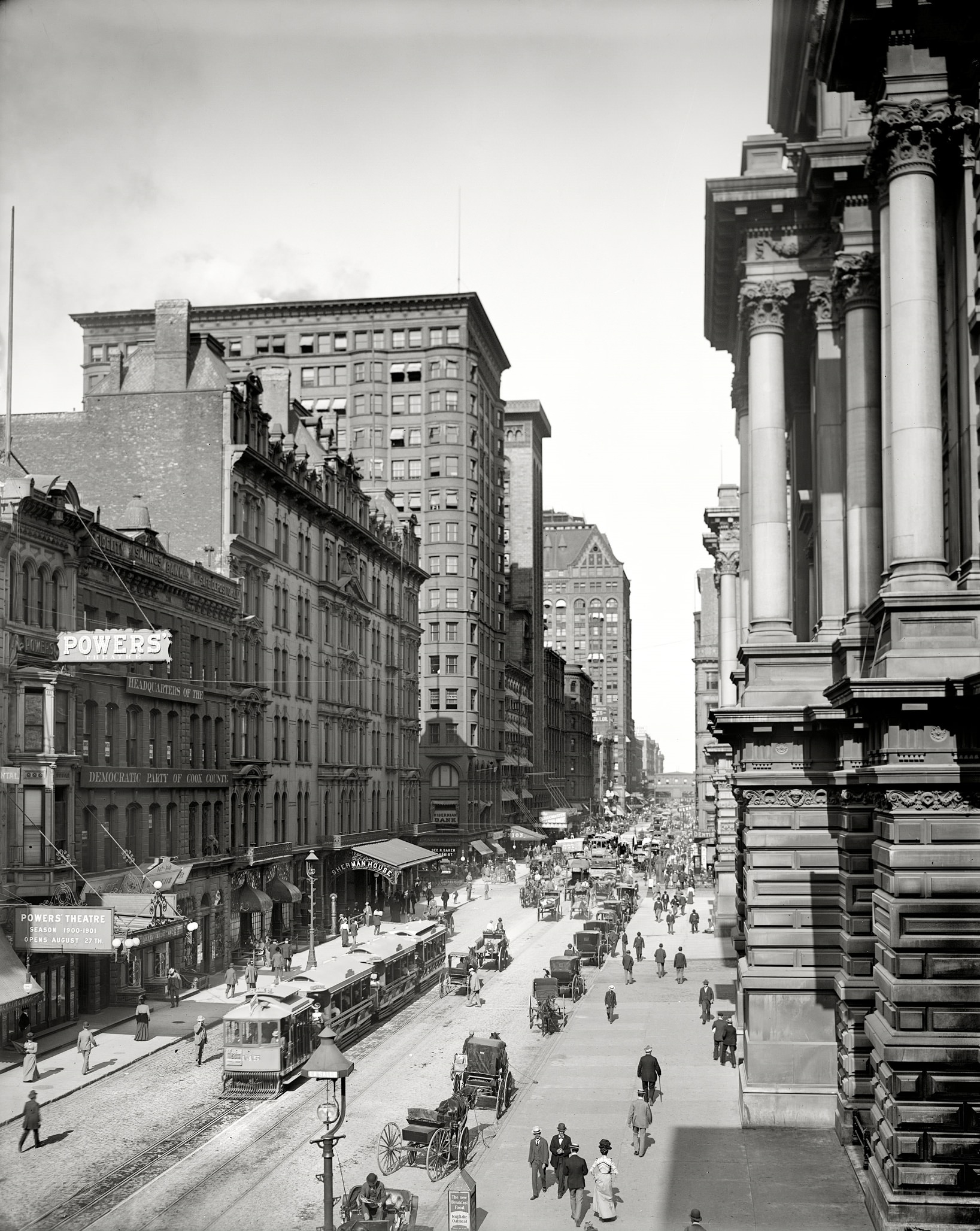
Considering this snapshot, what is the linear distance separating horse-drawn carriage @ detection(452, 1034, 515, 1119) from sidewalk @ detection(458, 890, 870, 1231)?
0.49 metres

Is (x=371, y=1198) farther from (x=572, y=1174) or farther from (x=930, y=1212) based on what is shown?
(x=930, y=1212)

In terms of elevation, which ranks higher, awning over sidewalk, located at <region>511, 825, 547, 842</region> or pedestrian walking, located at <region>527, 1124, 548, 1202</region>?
pedestrian walking, located at <region>527, 1124, 548, 1202</region>

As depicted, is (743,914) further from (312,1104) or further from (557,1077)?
(312,1104)

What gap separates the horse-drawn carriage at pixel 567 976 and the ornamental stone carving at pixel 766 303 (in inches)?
979

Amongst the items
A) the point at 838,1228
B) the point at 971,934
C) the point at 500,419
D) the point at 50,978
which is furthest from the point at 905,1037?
the point at 500,419

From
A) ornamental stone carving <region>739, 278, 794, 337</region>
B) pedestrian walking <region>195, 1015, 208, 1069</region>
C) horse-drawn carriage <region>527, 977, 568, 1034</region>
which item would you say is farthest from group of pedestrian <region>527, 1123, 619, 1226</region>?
ornamental stone carving <region>739, 278, 794, 337</region>

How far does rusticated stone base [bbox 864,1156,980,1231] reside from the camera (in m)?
18.6

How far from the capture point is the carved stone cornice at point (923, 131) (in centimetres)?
2056

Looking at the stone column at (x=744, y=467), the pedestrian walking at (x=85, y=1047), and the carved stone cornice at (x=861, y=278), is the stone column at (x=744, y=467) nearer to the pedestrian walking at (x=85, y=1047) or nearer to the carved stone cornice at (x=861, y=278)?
the carved stone cornice at (x=861, y=278)

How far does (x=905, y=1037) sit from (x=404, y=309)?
9661cm

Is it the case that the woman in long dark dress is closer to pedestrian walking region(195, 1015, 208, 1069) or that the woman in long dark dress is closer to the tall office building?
pedestrian walking region(195, 1015, 208, 1069)

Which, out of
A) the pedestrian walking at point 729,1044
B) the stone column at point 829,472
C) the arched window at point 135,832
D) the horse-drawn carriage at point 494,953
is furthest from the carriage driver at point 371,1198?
the horse-drawn carriage at point 494,953

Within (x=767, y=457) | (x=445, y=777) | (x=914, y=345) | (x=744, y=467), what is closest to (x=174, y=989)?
(x=744, y=467)

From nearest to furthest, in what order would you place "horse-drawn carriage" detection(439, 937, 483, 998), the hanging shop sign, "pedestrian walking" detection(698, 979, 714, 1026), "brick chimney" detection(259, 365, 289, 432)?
the hanging shop sign → "pedestrian walking" detection(698, 979, 714, 1026) → "horse-drawn carriage" detection(439, 937, 483, 998) → "brick chimney" detection(259, 365, 289, 432)
